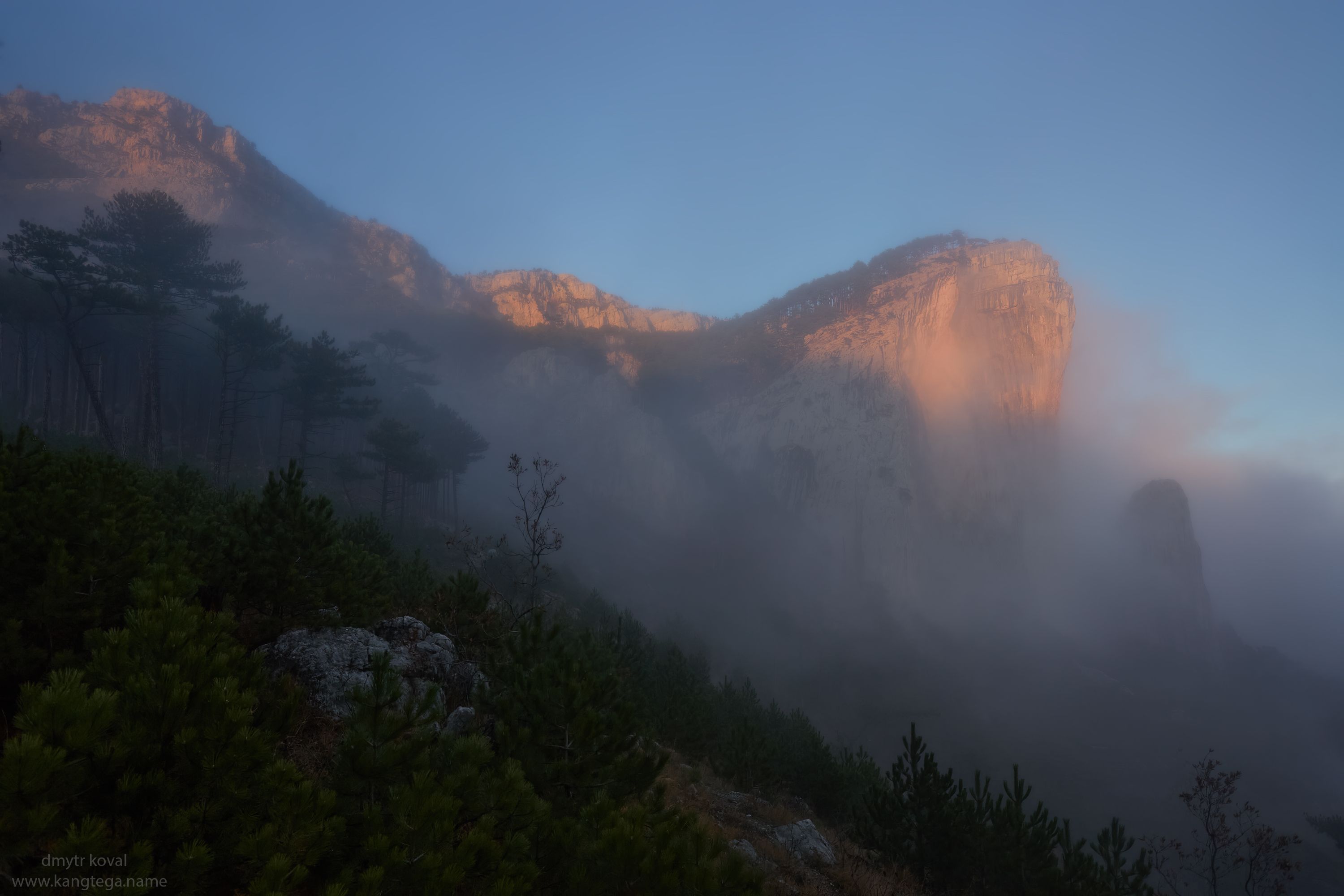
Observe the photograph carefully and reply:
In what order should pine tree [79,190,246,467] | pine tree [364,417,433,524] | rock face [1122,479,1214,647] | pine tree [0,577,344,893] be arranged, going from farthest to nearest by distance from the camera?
rock face [1122,479,1214,647] → pine tree [364,417,433,524] → pine tree [79,190,246,467] → pine tree [0,577,344,893]

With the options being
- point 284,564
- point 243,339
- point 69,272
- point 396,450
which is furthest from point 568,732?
point 243,339

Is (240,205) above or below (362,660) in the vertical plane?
above

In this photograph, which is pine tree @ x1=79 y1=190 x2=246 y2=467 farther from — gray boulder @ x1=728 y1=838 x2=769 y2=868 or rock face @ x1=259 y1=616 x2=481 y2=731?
gray boulder @ x1=728 y1=838 x2=769 y2=868

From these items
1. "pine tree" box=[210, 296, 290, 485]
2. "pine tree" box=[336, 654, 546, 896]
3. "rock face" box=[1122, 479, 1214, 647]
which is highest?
"pine tree" box=[210, 296, 290, 485]

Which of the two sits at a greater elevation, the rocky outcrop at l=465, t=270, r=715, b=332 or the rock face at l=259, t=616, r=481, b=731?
the rocky outcrop at l=465, t=270, r=715, b=332

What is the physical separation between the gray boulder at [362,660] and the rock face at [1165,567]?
81824 mm

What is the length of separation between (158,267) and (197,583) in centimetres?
3738

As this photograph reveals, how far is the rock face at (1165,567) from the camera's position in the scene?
65.4 metres

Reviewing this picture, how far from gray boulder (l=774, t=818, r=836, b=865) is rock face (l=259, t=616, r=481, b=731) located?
716 cm

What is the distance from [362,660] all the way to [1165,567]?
9193cm

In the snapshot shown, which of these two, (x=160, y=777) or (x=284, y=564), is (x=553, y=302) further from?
(x=160, y=777)

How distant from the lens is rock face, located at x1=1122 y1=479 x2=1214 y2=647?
2576 inches

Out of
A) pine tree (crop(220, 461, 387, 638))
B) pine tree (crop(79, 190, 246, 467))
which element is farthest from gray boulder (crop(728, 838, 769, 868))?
pine tree (crop(79, 190, 246, 467))

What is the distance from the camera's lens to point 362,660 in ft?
25.9
